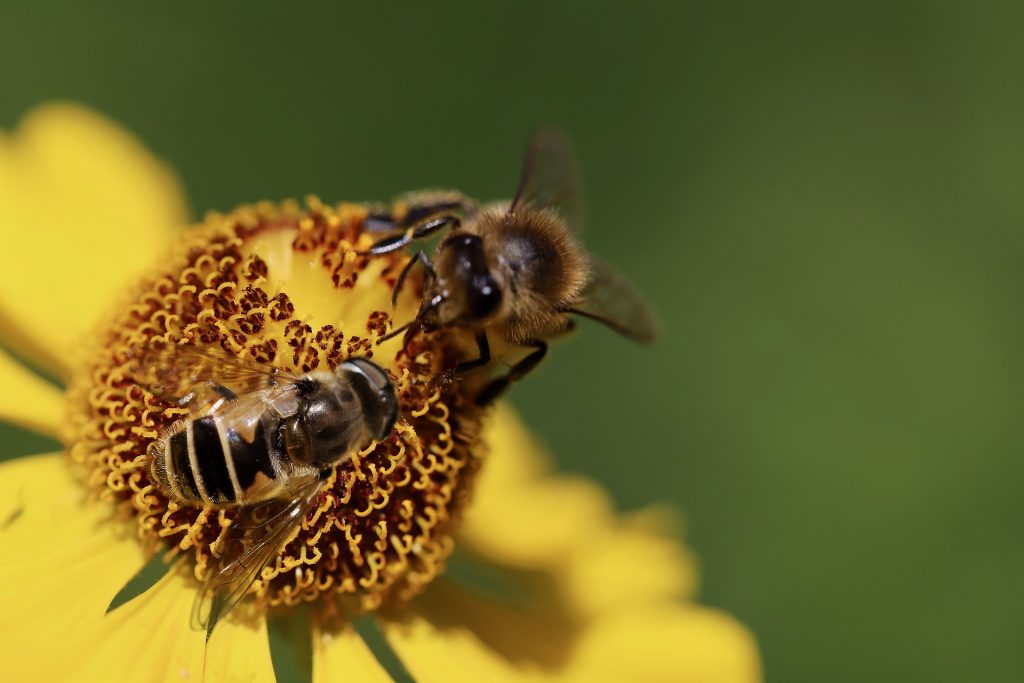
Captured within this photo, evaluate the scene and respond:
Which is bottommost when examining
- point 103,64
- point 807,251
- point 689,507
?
point 689,507

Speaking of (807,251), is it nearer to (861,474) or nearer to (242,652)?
(861,474)

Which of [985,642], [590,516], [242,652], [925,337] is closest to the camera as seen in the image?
[242,652]

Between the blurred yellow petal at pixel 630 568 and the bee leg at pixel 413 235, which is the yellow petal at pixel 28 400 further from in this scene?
the blurred yellow petal at pixel 630 568

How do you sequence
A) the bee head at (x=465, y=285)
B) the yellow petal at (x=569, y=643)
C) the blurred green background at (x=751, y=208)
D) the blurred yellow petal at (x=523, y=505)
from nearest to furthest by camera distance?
the bee head at (x=465, y=285) → the yellow petal at (x=569, y=643) → the blurred yellow petal at (x=523, y=505) → the blurred green background at (x=751, y=208)

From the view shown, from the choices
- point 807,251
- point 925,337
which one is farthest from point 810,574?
point 807,251

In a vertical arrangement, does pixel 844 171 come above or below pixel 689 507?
above

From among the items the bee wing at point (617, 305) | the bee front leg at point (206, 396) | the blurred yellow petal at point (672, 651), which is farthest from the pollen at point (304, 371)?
the blurred yellow petal at point (672, 651)

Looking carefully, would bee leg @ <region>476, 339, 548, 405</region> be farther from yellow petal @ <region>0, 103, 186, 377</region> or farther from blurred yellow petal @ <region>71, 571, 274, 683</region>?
yellow petal @ <region>0, 103, 186, 377</region>
